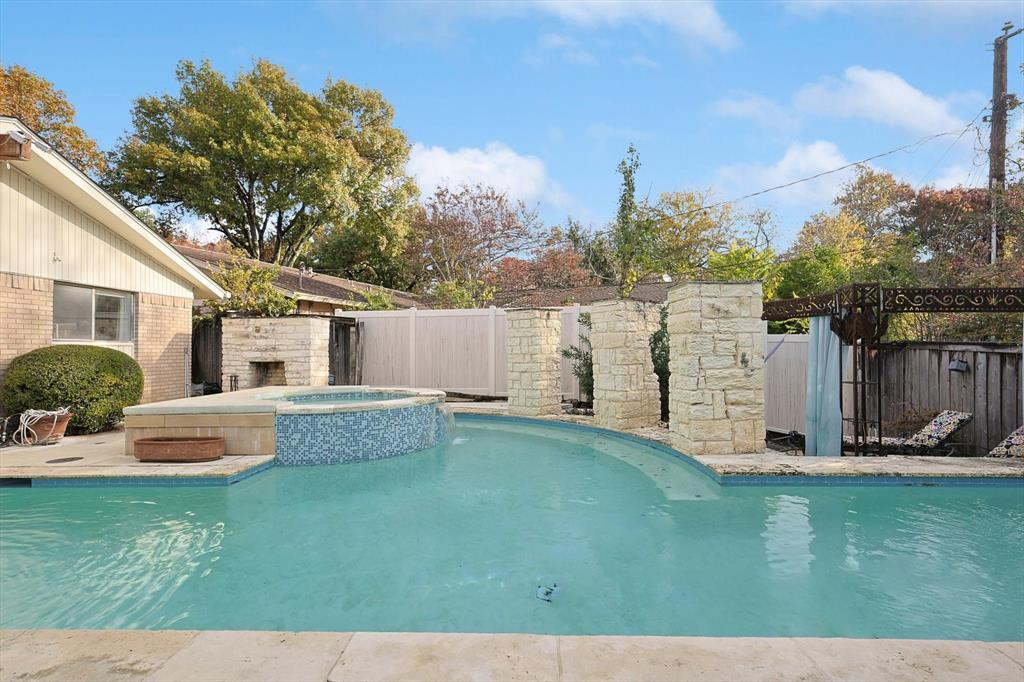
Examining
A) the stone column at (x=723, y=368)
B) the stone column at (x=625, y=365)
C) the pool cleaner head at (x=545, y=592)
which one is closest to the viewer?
the pool cleaner head at (x=545, y=592)

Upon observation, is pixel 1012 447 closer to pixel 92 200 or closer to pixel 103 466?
pixel 103 466

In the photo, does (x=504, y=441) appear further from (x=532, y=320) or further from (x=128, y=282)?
(x=128, y=282)

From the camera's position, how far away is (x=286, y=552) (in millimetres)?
4043

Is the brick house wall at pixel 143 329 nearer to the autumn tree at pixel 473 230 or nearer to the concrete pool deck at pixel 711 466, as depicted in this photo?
the concrete pool deck at pixel 711 466

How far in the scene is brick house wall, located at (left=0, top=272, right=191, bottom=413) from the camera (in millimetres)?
8070

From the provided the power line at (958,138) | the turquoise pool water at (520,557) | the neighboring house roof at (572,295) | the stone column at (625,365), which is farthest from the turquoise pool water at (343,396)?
the power line at (958,138)

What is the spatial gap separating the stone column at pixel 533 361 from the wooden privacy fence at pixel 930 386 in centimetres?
377

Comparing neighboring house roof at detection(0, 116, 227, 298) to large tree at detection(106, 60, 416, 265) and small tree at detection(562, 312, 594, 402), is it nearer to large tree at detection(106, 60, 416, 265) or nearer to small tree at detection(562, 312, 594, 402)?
small tree at detection(562, 312, 594, 402)

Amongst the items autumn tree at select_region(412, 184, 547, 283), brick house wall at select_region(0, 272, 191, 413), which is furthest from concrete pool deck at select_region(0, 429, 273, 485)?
autumn tree at select_region(412, 184, 547, 283)

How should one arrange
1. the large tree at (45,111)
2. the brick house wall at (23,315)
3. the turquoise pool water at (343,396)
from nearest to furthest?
the brick house wall at (23,315)
the turquoise pool water at (343,396)
the large tree at (45,111)

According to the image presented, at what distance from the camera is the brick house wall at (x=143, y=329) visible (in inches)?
318

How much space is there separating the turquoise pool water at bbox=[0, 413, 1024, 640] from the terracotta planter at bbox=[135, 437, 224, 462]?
2.05 ft

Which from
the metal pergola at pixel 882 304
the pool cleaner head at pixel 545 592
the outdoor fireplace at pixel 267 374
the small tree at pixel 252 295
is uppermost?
the small tree at pixel 252 295

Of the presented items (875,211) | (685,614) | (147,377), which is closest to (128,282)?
(147,377)
